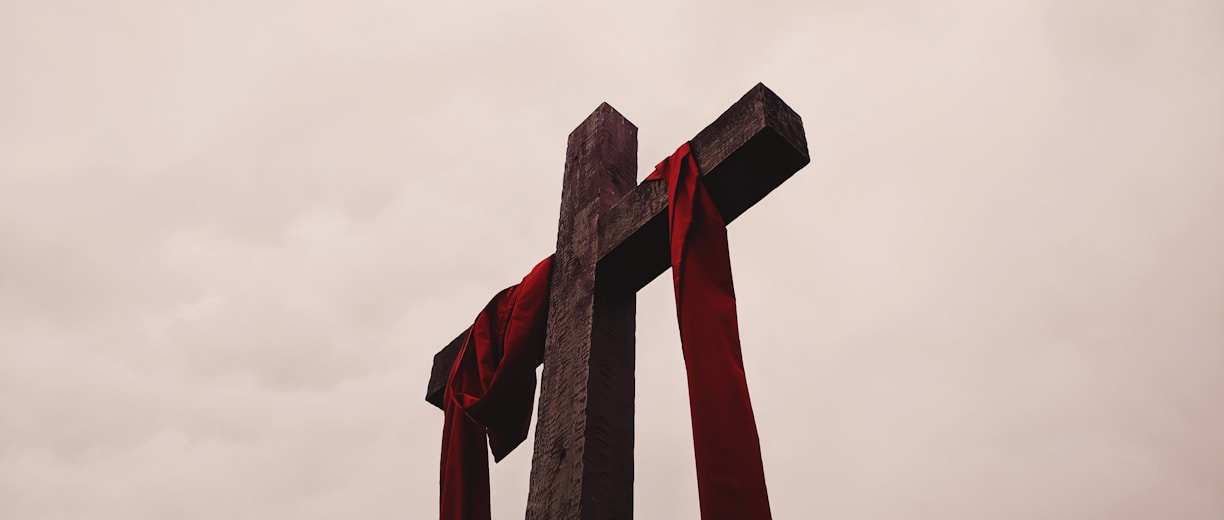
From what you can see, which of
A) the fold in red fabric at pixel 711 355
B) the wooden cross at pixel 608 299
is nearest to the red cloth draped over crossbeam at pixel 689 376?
the fold in red fabric at pixel 711 355

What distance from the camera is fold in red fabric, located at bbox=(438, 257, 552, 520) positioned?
2.58 m

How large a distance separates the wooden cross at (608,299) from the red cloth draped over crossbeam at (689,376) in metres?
0.10

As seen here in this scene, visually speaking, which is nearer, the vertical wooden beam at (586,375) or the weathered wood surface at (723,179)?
the vertical wooden beam at (586,375)

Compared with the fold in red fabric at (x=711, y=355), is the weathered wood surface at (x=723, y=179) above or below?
above

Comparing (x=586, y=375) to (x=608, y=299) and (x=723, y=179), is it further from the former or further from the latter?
(x=723, y=179)

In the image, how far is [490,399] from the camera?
2.66 meters

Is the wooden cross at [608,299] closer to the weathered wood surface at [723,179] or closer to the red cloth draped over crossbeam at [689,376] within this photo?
the weathered wood surface at [723,179]

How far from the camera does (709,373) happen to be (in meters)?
1.96

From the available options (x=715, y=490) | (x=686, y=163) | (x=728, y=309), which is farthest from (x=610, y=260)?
(x=715, y=490)

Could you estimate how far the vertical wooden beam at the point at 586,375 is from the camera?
2021 mm

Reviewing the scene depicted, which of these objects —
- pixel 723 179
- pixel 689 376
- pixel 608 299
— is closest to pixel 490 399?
pixel 608 299

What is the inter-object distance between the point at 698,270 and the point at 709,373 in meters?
0.32

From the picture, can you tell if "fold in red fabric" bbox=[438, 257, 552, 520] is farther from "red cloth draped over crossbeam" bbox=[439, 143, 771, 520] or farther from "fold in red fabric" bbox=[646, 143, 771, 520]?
"fold in red fabric" bbox=[646, 143, 771, 520]

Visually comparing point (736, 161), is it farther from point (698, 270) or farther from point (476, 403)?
point (476, 403)
